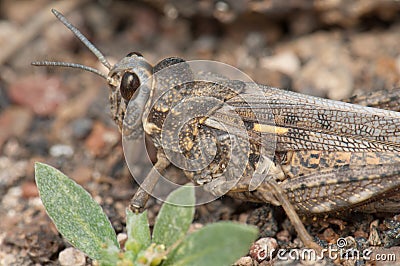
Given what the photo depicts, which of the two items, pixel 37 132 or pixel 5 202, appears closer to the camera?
pixel 5 202

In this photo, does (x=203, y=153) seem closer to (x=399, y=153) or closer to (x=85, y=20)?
(x=399, y=153)

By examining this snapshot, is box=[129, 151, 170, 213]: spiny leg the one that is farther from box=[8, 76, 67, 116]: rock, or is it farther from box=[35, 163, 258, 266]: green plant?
box=[8, 76, 67, 116]: rock

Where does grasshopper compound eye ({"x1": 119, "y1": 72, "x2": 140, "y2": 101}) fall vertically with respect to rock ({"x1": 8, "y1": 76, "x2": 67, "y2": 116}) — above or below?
below

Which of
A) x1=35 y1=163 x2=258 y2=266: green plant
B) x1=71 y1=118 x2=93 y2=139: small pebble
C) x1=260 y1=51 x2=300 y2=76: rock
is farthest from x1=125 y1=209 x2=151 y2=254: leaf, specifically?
x1=260 y1=51 x2=300 y2=76: rock

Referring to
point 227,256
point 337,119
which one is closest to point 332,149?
Answer: point 337,119

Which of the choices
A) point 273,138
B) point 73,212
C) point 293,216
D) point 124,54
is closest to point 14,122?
point 124,54

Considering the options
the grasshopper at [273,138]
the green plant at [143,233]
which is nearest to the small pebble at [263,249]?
the grasshopper at [273,138]
